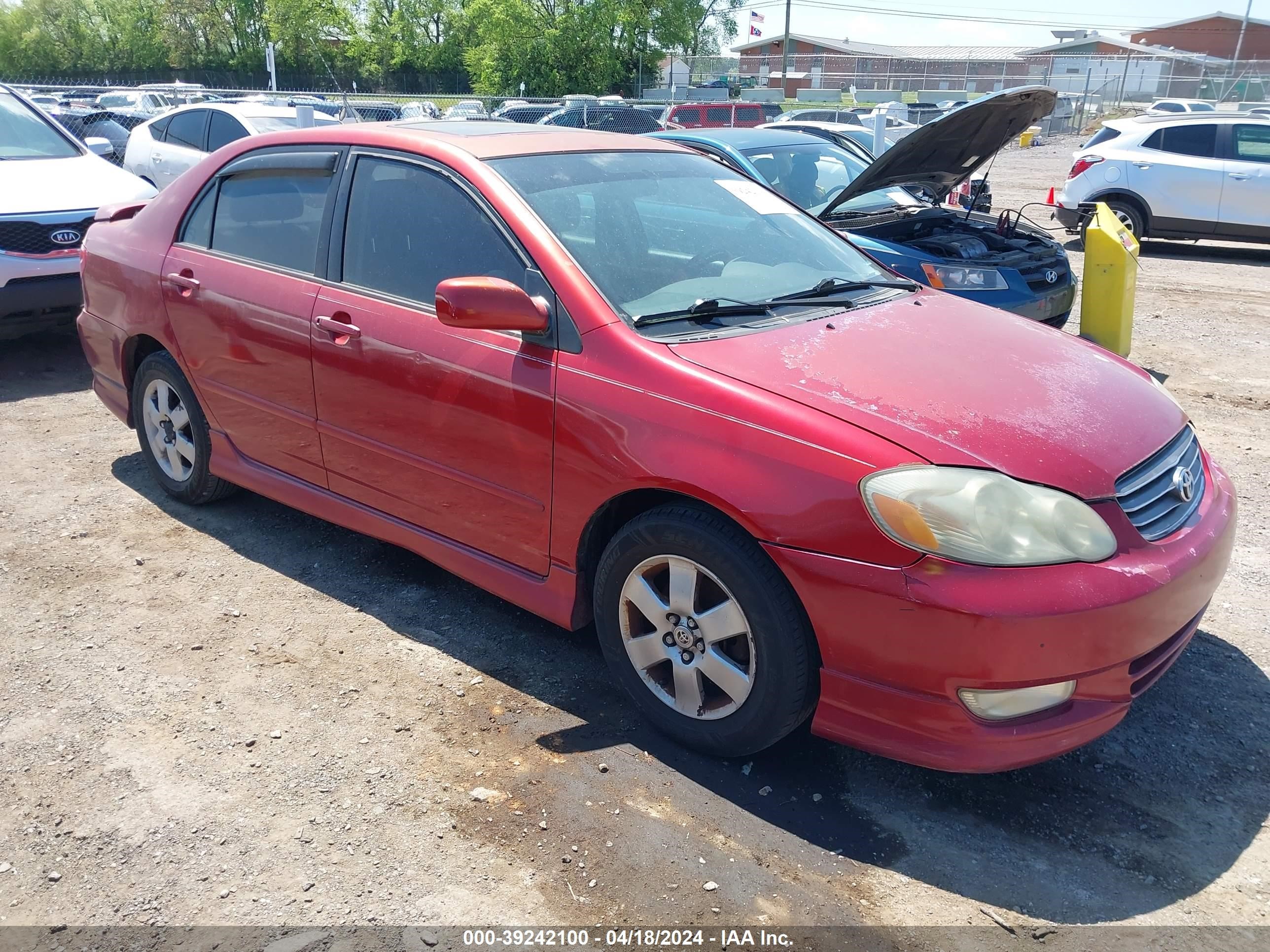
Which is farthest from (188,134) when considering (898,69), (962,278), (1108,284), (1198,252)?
(898,69)

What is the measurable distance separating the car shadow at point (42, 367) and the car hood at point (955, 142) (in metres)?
5.37

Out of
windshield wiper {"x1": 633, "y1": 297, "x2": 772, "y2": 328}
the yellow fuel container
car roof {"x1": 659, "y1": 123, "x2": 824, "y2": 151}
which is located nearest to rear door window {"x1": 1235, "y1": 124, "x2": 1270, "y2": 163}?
car roof {"x1": 659, "y1": 123, "x2": 824, "y2": 151}

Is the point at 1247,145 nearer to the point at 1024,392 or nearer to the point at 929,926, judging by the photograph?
the point at 1024,392

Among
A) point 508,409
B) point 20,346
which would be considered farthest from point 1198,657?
point 20,346

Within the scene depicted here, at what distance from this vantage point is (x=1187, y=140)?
12.1m

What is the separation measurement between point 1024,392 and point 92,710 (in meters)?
3.11

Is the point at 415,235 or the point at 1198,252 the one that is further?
the point at 1198,252

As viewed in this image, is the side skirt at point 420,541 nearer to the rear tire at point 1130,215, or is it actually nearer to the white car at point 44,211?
the white car at point 44,211

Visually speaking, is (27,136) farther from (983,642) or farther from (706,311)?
(983,642)

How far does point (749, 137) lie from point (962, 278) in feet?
7.58

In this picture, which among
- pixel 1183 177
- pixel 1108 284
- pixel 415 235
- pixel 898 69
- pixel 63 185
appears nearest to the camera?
pixel 415 235

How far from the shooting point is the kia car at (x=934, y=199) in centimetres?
627

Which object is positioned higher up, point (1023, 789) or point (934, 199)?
point (934, 199)

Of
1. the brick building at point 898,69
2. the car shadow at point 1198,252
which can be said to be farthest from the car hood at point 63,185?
the brick building at point 898,69
